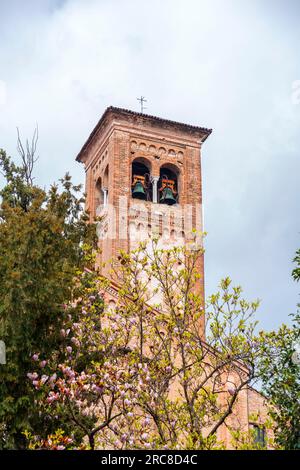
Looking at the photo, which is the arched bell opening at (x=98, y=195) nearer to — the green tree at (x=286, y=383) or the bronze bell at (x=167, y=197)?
the bronze bell at (x=167, y=197)

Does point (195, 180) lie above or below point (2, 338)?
above

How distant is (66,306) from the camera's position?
12.7 metres

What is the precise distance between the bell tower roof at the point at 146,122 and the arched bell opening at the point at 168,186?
1.73 m

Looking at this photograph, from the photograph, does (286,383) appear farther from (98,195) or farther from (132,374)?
(98,195)

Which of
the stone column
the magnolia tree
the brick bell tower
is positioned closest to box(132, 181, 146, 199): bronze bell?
the brick bell tower

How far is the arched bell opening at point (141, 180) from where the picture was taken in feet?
97.7

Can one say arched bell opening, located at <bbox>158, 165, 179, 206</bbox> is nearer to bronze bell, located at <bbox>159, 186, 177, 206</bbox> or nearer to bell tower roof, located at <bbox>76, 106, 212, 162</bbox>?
bronze bell, located at <bbox>159, 186, 177, 206</bbox>

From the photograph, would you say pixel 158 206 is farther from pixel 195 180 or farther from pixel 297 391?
pixel 297 391

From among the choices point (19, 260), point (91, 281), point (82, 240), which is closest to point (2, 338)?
point (19, 260)

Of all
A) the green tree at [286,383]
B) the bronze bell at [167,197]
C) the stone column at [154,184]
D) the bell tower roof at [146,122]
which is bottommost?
the green tree at [286,383]

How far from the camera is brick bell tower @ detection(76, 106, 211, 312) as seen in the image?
28.9 metres

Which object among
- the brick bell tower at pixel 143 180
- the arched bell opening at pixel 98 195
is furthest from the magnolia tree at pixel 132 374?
the arched bell opening at pixel 98 195

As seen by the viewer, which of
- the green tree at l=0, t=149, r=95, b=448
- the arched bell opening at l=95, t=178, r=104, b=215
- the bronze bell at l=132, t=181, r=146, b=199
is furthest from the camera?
the arched bell opening at l=95, t=178, r=104, b=215
